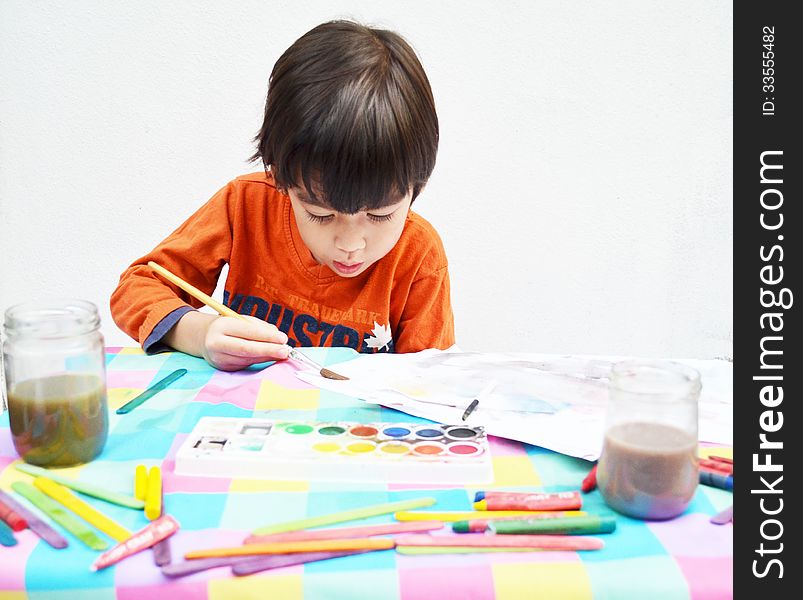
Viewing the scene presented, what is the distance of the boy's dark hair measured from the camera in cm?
77

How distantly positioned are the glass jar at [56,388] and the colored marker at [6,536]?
9cm

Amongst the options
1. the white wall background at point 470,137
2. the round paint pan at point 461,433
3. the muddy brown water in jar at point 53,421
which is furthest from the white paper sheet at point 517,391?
the white wall background at point 470,137

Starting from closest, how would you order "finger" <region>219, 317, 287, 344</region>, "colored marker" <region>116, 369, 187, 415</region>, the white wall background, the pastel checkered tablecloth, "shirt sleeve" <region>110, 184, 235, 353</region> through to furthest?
the pastel checkered tablecloth
"colored marker" <region>116, 369, 187, 415</region>
"finger" <region>219, 317, 287, 344</region>
"shirt sleeve" <region>110, 184, 235, 353</region>
the white wall background

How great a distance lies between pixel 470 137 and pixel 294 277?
2.16ft

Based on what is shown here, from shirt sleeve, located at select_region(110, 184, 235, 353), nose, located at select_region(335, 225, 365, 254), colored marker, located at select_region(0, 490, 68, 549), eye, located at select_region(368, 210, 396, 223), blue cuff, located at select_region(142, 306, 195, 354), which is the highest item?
eye, located at select_region(368, 210, 396, 223)

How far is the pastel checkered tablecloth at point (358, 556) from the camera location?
0.40 meters

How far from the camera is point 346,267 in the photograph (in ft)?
3.00

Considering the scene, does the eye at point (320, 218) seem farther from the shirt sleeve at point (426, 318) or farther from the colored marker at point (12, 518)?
the colored marker at point (12, 518)

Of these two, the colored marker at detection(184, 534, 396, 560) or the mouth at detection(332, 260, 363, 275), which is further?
the mouth at detection(332, 260, 363, 275)

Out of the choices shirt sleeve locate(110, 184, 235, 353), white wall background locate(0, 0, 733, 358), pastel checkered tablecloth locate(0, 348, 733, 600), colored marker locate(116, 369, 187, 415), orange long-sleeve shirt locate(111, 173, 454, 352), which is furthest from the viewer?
white wall background locate(0, 0, 733, 358)

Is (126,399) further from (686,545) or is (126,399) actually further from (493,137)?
(493,137)

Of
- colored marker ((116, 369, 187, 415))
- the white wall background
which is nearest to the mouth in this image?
colored marker ((116, 369, 187, 415))

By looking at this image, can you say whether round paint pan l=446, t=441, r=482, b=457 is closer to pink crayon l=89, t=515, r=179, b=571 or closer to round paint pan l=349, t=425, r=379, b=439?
round paint pan l=349, t=425, r=379, b=439

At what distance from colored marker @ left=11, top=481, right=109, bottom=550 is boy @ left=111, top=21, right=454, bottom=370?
260mm
